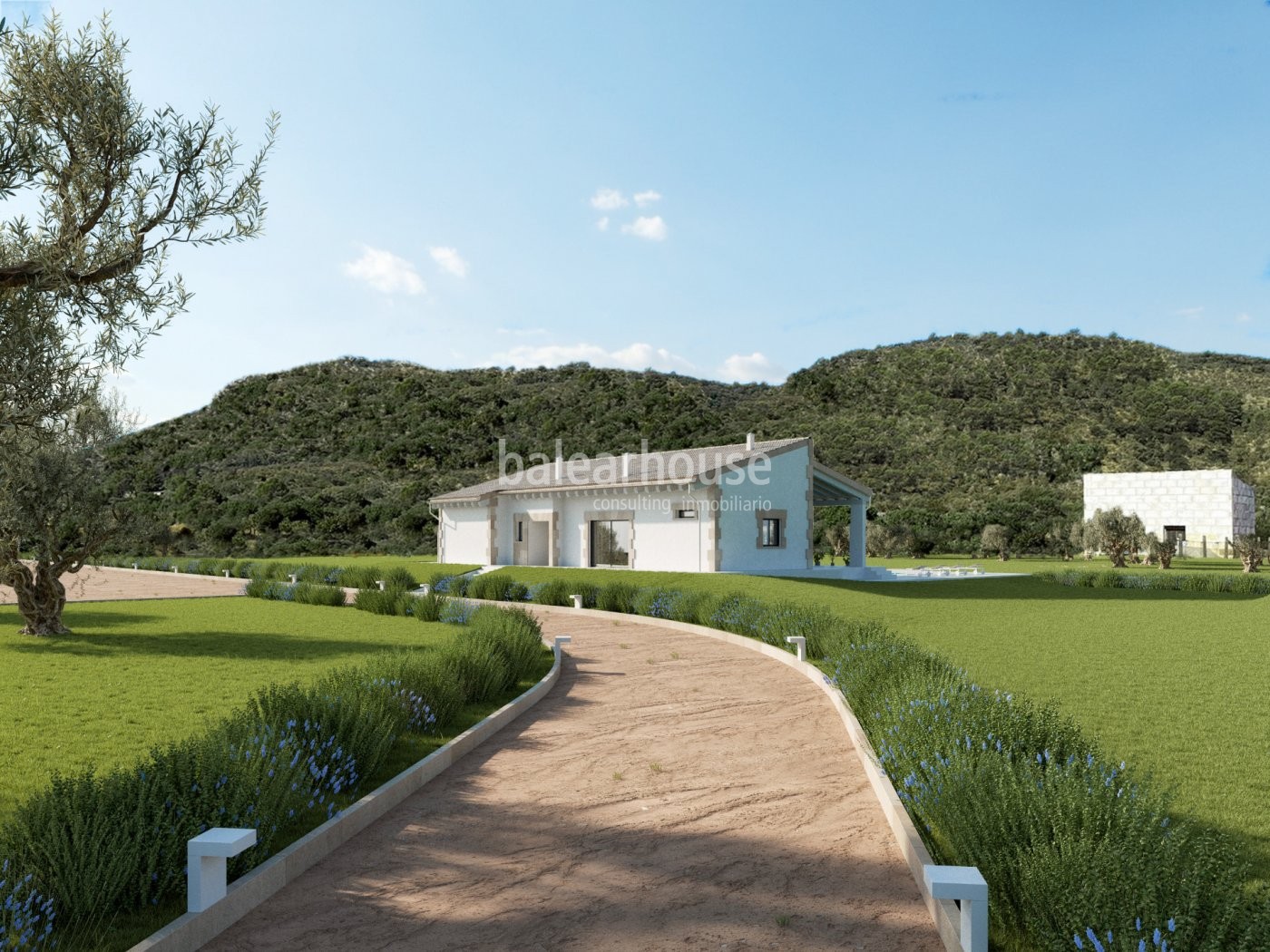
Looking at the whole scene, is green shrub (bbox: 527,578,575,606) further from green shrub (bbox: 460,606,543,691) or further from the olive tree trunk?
the olive tree trunk

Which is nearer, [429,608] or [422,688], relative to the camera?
[422,688]

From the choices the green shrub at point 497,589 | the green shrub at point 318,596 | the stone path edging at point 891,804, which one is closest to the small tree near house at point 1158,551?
the green shrub at point 497,589

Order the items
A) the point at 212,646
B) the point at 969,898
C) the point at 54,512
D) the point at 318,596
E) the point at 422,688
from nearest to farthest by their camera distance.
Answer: the point at 969,898, the point at 422,688, the point at 212,646, the point at 54,512, the point at 318,596

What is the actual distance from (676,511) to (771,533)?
10.7 feet

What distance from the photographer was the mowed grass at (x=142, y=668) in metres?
7.19

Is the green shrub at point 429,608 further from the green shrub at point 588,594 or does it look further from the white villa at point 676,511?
the white villa at point 676,511

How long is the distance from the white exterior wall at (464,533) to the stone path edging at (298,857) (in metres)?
25.7

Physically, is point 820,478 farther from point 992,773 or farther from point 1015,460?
point 1015,460

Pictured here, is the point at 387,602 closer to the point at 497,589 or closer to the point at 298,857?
the point at 497,589

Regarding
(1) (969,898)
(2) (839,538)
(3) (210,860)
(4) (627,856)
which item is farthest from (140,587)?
(1) (969,898)

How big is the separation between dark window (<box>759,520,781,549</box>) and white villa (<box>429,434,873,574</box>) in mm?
29

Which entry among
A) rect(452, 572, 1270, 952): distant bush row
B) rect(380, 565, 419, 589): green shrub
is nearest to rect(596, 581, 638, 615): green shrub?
rect(380, 565, 419, 589): green shrub

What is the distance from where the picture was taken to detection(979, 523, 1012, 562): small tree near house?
4081cm

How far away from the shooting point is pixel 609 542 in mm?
29172
